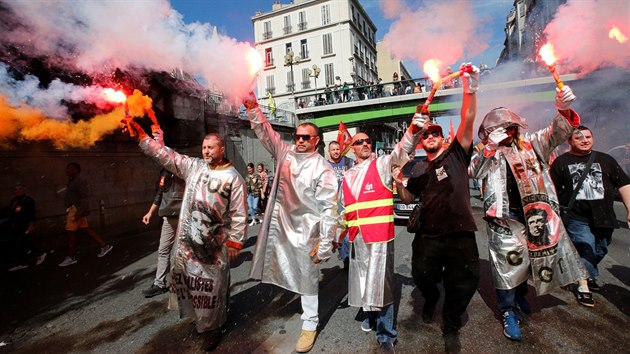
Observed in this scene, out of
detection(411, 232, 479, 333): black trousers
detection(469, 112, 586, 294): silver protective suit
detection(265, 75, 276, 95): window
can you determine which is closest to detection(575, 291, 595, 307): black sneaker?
detection(469, 112, 586, 294): silver protective suit

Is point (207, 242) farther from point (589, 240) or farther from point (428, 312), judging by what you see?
point (589, 240)

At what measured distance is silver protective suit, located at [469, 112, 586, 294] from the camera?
101 inches

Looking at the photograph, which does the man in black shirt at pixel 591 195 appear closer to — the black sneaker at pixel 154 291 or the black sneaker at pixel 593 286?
the black sneaker at pixel 593 286

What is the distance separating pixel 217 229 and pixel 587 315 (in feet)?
12.0

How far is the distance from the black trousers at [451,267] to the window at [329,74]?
121 feet

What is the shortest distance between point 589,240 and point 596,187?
0.56 m

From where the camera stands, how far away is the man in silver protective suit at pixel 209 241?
265cm

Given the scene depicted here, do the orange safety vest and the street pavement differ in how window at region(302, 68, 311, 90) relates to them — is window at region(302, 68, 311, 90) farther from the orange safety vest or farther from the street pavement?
the orange safety vest

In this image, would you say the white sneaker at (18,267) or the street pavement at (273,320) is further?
the white sneaker at (18,267)

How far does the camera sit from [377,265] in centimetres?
246

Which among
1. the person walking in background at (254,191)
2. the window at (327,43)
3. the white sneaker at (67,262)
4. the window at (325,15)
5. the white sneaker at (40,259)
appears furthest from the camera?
the window at (327,43)

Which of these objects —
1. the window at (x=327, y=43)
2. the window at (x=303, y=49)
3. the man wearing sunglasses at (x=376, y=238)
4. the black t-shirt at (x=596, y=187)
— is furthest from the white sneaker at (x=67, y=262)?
the window at (x=303, y=49)

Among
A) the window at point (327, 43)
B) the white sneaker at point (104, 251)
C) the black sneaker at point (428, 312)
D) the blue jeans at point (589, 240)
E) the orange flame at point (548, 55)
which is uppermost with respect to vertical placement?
the window at point (327, 43)

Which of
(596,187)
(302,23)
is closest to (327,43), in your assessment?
(302,23)
